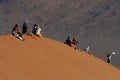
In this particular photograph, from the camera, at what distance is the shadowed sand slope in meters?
15.8

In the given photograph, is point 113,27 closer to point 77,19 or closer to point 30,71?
point 77,19

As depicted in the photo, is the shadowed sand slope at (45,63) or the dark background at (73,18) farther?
the dark background at (73,18)

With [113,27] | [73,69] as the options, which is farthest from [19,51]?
[113,27]

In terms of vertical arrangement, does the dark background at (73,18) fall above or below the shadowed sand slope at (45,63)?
above

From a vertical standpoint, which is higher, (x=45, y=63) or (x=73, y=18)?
(x=73, y=18)

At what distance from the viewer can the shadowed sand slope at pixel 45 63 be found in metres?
15.8

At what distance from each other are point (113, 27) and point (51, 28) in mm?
15491

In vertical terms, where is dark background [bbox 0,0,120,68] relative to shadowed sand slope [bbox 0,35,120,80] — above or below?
above

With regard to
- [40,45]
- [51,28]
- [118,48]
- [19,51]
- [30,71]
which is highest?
[51,28]

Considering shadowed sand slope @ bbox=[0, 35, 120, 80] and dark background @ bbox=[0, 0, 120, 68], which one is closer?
shadowed sand slope @ bbox=[0, 35, 120, 80]

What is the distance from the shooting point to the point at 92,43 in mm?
122562

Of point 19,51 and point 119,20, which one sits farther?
point 119,20

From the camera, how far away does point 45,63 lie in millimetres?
18047

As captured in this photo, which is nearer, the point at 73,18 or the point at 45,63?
the point at 45,63
